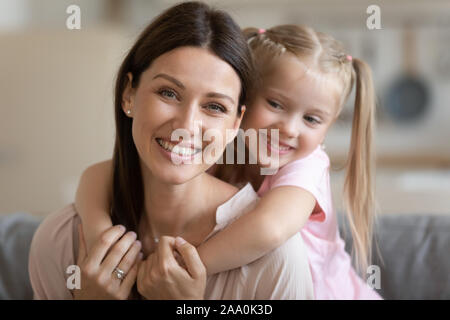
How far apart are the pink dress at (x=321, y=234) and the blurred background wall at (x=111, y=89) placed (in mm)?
1352

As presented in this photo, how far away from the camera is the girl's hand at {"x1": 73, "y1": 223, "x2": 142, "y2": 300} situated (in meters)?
0.90

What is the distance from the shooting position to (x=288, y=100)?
102cm

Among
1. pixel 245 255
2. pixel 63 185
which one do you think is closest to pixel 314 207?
pixel 245 255

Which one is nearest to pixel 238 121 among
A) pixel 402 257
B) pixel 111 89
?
pixel 402 257

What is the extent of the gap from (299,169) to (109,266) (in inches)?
15.0

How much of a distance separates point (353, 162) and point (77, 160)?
230 cm

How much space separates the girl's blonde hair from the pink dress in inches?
1.8

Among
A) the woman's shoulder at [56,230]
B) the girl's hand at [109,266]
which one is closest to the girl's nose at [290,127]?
the girl's hand at [109,266]

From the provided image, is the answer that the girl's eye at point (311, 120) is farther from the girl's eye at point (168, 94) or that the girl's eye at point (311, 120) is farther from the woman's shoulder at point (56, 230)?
the woman's shoulder at point (56, 230)

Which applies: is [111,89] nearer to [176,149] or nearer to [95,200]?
[95,200]

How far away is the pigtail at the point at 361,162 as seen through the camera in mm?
1094

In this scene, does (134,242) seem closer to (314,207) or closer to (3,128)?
(314,207)

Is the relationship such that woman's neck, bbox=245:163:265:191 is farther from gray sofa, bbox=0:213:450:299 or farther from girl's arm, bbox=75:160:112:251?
gray sofa, bbox=0:213:450:299

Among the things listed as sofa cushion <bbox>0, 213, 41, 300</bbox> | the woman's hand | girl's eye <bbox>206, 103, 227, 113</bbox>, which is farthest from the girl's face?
sofa cushion <bbox>0, 213, 41, 300</bbox>
